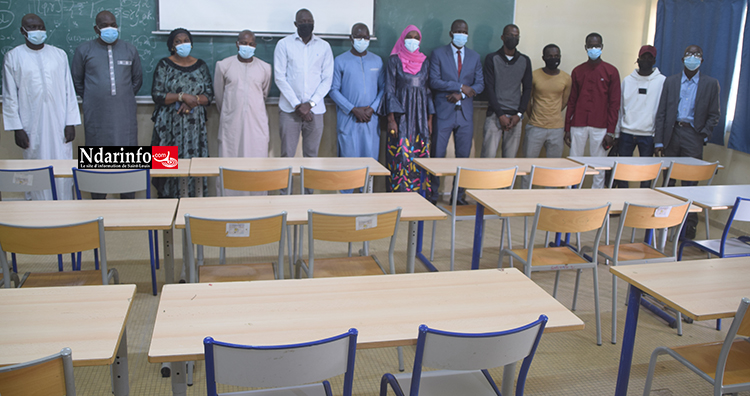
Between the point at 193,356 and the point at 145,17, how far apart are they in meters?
Answer: 4.22

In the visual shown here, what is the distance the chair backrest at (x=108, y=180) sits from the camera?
123 inches

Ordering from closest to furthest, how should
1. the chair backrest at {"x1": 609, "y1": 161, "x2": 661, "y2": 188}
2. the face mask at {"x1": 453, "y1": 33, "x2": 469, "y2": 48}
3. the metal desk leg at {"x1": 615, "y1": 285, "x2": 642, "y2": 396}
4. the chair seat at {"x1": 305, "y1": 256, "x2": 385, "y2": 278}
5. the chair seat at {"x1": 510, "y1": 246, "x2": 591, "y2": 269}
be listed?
the metal desk leg at {"x1": 615, "y1": 285, "x2": 642, "y2": 396}, the chair seat at {"x1": 305, "y1": 256, "x2": 385, "y2": 278}, the chair seat at {"x1": 510, "y1": 246, "x2": 591, "y2": 269}, the chair backrest at {"x1": 609, "y1": 161, "x2": 661, "y2": 188}, the face mask at {"x1": 453, "y1": 33, "x2": 469, "y2": 48}

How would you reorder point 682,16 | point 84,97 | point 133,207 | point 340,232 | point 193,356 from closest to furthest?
point 193,356 → point 340,232 → point 133,207 → point 84,97 → point 682,16

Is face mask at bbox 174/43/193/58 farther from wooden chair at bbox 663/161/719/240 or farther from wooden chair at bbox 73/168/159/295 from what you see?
wooden chair at bbox 663/161/719/240

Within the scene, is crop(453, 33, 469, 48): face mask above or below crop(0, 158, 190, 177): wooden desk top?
above

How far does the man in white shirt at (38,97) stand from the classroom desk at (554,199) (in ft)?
11.2

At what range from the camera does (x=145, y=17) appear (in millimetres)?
4770

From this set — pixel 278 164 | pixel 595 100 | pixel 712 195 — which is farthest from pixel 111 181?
pixel 595 100

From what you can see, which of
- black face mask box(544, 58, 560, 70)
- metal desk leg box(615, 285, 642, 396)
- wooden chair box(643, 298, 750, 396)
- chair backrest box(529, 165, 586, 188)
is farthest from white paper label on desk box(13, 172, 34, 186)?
black face mask box(544, 58, 560, 70)

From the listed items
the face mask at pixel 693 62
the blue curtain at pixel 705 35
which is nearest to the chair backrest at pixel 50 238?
the face mask at pixel 693 62

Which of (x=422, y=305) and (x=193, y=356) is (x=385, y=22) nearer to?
(x=422, y=305)

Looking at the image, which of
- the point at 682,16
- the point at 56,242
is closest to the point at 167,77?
the point at 56,242

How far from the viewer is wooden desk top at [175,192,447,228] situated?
2.61 m

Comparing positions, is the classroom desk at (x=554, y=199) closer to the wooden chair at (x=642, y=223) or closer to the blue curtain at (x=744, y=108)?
the wooden chair at (x=642, y=223)
